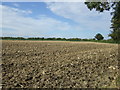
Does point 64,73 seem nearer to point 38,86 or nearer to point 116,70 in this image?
point 38,86

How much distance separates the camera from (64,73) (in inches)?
254

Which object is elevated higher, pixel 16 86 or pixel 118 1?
pixel 118 1

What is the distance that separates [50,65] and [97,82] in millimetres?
2591

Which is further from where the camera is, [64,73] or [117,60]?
[117,60]

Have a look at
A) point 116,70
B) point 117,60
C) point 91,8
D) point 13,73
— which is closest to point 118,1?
point 91,8

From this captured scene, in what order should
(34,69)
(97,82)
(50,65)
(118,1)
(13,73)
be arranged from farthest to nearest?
(118,1) → (50,65) → (34,69) → (13,73) → (97,82)

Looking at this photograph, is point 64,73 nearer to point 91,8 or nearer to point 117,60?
point 117,60

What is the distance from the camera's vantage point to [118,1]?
39.4ft

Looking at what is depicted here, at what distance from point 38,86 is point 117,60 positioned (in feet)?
17.3

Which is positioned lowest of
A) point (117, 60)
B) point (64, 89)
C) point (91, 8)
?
point (64, 89)

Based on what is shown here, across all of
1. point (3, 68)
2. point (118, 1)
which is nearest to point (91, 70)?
point (3, 68)

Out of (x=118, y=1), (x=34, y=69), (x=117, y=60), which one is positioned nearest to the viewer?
(x=34, y=69)

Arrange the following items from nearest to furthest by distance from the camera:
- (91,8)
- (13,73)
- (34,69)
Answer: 1. (13,73)
2. (34,69)
3. (91,8)

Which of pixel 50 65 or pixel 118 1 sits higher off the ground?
pixel 118 1
